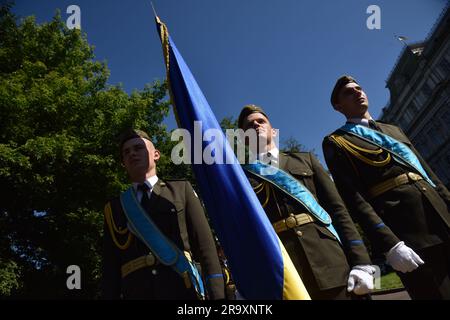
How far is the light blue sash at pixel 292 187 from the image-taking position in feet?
8.86

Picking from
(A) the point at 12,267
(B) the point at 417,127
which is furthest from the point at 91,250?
(B) the point at 417,127

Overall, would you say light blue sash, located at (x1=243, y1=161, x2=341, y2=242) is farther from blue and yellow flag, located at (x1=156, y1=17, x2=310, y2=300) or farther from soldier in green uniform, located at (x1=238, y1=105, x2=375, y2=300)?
blue and yellow flag, located at (x1=156, y1=17, x2=310, y2=300)

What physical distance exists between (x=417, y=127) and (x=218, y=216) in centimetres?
4436

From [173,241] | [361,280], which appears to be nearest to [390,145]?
[361,280]

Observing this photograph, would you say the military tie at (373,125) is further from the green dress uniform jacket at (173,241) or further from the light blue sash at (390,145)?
the green dress uniform jacket at (173,241)

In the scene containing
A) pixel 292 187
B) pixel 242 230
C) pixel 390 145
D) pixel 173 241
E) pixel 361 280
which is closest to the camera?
pixel 361 280

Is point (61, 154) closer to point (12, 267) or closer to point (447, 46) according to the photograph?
point (12, 267)

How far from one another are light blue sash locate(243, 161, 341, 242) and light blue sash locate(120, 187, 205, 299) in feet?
3.30

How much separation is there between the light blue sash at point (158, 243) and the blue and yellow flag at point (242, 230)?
1.06ft

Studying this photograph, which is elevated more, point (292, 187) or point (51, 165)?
point (51, 165)

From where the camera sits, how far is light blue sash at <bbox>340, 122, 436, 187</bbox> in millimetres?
3139

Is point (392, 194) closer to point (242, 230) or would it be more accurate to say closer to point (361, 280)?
point (361, 280)

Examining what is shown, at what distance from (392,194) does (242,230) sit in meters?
1.52

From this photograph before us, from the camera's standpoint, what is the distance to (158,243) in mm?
2588
